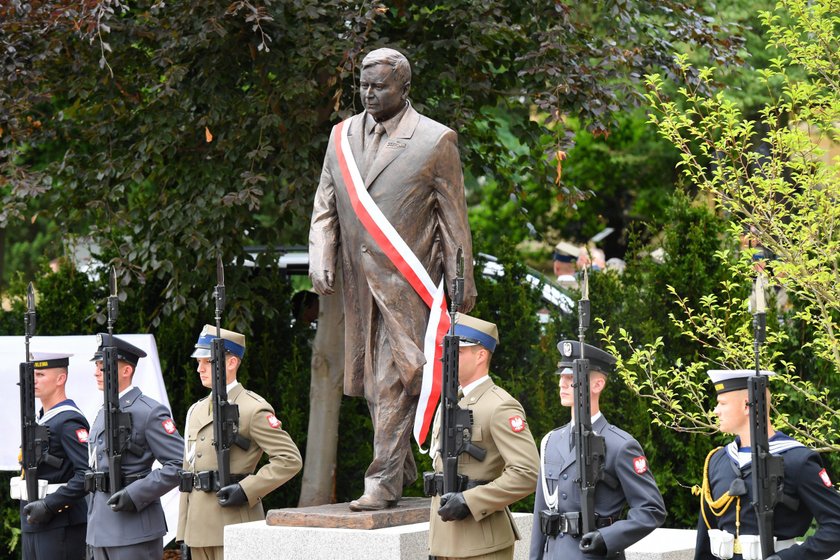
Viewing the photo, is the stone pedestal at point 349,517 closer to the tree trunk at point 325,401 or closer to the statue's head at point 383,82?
the statue's head at point 383,82

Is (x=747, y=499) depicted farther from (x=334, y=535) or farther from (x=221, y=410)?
(x=221, y=410)

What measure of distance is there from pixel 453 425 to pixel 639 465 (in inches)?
39.8

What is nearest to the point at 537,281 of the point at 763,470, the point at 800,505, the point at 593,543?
the point at 593,543

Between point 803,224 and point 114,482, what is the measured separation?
395 cm

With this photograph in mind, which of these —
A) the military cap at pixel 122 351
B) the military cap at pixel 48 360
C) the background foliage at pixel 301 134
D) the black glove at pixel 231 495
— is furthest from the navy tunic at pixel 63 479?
the background foliage at pixel 301 134

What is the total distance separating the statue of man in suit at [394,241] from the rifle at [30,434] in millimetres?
1976

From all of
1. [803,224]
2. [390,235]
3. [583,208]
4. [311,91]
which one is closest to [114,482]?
[390,235]

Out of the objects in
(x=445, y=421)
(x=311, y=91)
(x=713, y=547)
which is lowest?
(x=713, y=547)

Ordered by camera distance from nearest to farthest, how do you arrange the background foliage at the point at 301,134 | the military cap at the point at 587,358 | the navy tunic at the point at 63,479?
the military cap at the point at 587,358 < the navy tunic at the point at 63,479 < the background foliage at the point at 301,134

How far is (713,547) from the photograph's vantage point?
5.56m

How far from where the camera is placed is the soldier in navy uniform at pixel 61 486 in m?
8.26

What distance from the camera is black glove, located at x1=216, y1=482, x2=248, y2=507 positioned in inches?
293

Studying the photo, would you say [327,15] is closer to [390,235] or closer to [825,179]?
[390,235]

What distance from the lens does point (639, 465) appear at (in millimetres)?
5766
